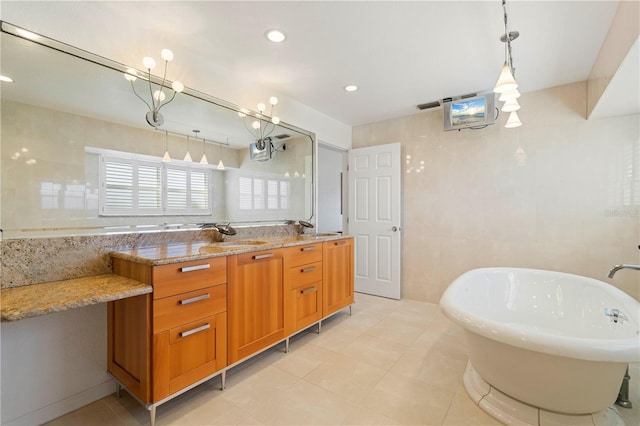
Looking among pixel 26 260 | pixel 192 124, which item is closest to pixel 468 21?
pixel 192 124

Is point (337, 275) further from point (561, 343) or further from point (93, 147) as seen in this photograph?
point (93, 147)

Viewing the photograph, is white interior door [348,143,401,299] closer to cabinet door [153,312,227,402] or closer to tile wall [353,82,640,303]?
tile wall [353,82,640,303]

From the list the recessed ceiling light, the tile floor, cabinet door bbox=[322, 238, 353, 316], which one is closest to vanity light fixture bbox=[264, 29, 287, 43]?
the recessed ceiling light

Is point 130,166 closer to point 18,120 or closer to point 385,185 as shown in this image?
point 18,120

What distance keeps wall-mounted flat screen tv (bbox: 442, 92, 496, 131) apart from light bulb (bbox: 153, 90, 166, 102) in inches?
110

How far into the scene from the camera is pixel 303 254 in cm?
249

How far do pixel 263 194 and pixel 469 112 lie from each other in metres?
2.38

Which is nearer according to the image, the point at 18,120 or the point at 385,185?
Result: the point at 18,120

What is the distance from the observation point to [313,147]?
350cm

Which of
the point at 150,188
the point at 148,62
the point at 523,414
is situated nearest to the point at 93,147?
the point at 150,188

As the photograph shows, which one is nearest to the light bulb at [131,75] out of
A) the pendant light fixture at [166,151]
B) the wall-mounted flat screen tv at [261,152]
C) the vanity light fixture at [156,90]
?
the vanity light fixture at [156,90]

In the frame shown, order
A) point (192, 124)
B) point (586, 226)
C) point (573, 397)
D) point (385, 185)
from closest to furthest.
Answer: point (573, 397)
point (192, 124)
point (586, 226)
point (385, 185)

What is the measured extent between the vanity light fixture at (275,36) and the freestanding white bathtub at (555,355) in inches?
83.0

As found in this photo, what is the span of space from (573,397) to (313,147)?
3.03 meters
